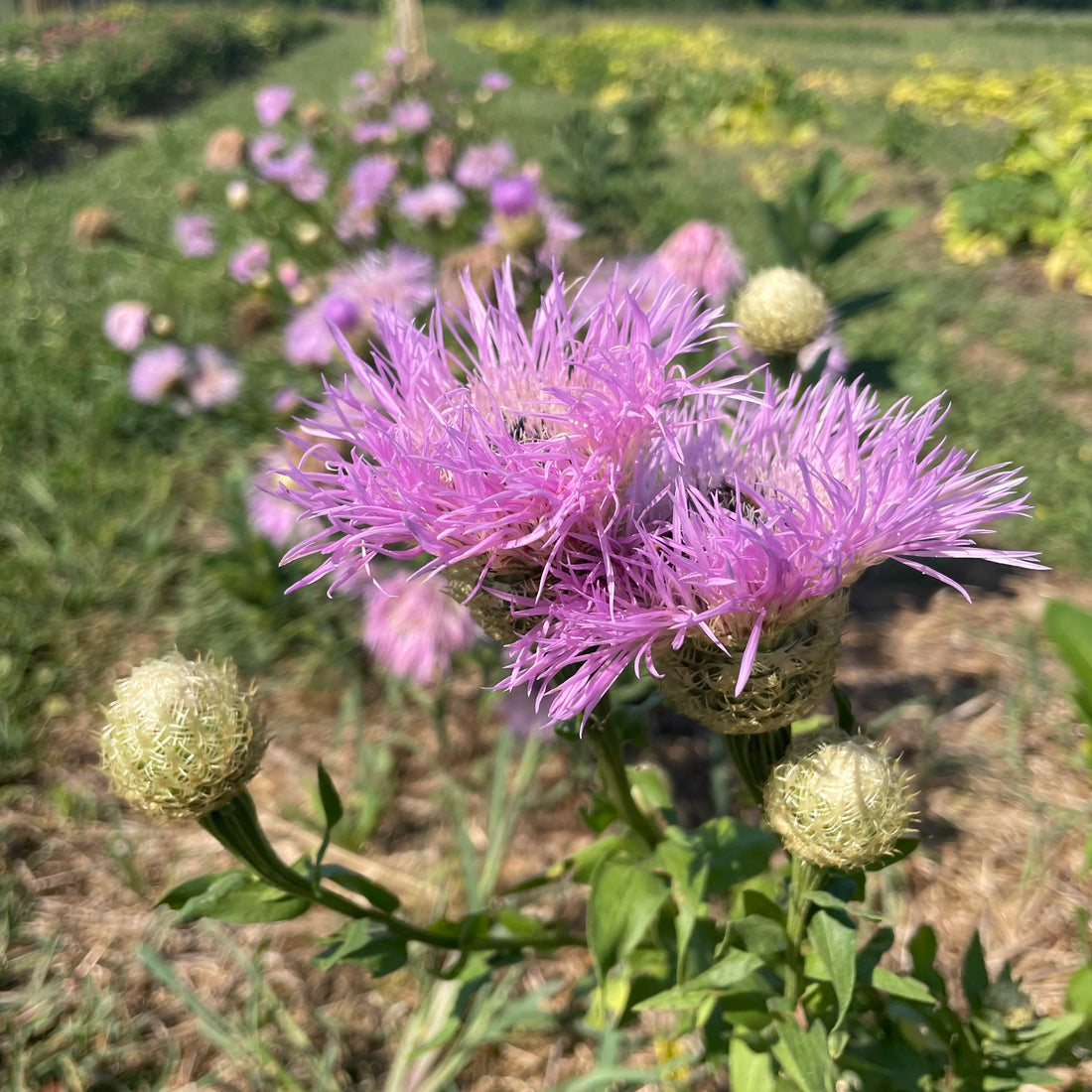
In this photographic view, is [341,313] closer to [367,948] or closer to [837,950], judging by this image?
[367,948]

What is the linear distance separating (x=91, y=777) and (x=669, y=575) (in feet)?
A: 6.68

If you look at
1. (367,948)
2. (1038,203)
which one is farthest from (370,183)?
(1038,203)

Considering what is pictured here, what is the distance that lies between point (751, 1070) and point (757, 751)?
514 mm

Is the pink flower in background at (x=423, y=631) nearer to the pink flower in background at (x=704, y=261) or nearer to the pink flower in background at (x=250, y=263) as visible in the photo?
the pink flower in background at (x=704, y=261)

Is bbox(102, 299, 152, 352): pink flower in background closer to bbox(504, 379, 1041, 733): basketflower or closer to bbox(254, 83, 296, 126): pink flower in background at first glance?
bbox(254, 83, 296, 126): pink flower in background

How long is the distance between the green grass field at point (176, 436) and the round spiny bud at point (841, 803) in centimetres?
109

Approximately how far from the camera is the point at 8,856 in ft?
6.31

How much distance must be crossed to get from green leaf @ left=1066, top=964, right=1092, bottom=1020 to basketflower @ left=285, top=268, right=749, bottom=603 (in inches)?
37.9

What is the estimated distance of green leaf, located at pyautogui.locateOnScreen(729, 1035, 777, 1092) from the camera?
1066 mm

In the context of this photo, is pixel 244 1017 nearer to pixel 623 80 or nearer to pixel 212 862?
pixel 212 862

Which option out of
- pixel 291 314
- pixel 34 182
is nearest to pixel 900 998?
pixel 291 314

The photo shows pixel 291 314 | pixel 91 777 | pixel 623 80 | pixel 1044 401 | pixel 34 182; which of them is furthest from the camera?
pixel 623 80

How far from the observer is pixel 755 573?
2.47ft

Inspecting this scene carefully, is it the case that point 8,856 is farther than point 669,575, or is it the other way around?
point 8,856
